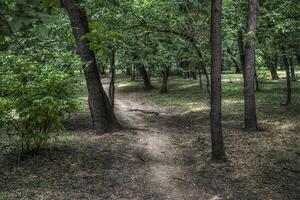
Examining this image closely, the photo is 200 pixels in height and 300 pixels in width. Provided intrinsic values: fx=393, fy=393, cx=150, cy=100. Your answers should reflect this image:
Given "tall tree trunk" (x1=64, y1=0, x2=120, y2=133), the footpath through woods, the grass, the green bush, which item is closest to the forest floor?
the footpath through woods

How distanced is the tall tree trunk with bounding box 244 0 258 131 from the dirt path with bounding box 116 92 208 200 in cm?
300

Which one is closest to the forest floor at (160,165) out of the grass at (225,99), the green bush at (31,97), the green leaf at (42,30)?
the green bush at (31,97)

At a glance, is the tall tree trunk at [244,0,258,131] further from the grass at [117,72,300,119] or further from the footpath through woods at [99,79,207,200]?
the footpath through woods at [99,79,207,200]

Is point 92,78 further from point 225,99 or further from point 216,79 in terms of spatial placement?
point 225,99

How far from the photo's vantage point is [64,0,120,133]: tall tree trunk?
44.4 ft

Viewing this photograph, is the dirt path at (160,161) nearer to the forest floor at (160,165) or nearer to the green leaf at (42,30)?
the forest floor at (160,165)

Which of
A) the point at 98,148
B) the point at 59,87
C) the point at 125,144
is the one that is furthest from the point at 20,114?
the point at 125,144

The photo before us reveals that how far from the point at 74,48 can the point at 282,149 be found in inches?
333

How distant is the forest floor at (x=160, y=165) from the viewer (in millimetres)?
8789

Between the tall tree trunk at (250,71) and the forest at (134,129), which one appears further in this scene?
the tall tree trunk at (250,71)

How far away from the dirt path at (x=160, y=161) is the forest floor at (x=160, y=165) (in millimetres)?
22

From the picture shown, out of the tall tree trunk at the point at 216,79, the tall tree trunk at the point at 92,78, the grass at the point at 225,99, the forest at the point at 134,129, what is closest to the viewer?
the forest at the point at 134,129

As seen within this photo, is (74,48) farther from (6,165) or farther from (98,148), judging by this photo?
(6,165)

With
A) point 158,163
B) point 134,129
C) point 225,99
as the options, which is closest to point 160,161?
point 158,163
